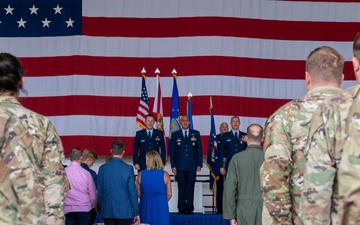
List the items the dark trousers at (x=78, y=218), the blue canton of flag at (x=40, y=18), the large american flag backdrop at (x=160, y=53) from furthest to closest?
1. the blue canton of flag at (x=40, y=18)
2. the large american flag backdrop at (x=160, y=53)
3. the dark trousers at (x=78, y=218)

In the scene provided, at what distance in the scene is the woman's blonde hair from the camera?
8.03 m

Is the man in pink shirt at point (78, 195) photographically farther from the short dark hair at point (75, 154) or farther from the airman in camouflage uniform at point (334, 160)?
the airman in camouflage uniform at point (334, 160)

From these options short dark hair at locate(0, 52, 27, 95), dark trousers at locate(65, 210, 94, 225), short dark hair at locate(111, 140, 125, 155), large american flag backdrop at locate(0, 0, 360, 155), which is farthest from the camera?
large american flag backdrop at locate(0, 0, 360, 155)

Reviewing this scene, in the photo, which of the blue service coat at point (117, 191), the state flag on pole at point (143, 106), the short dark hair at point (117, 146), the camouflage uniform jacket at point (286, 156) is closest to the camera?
the camouflage uniform jacket at point (286, 156)

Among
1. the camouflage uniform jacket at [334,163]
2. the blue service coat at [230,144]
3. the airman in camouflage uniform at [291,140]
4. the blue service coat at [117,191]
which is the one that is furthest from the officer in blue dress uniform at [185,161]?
the camouflage uniform jacket at [334,163]

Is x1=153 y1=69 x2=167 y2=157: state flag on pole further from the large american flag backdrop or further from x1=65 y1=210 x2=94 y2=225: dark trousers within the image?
x1=65 y1=210 x2=94 y2=225: dark trousers

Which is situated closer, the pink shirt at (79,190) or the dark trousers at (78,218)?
the pink shirt at (79,190)

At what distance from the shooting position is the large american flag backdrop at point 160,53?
1234cm

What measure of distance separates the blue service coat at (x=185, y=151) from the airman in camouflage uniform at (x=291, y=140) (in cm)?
772

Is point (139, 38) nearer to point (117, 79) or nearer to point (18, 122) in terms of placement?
point (117, 79)

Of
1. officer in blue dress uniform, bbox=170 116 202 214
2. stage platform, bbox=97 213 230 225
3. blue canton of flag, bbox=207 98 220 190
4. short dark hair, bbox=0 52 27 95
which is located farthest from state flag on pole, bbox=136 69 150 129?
short dark hair, bbox=0 52 27 95

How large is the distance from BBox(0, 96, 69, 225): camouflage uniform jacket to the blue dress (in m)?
5.09

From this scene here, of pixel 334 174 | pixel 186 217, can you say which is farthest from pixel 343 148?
pixel 186 217

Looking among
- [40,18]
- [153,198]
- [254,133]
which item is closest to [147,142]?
[153,198]
